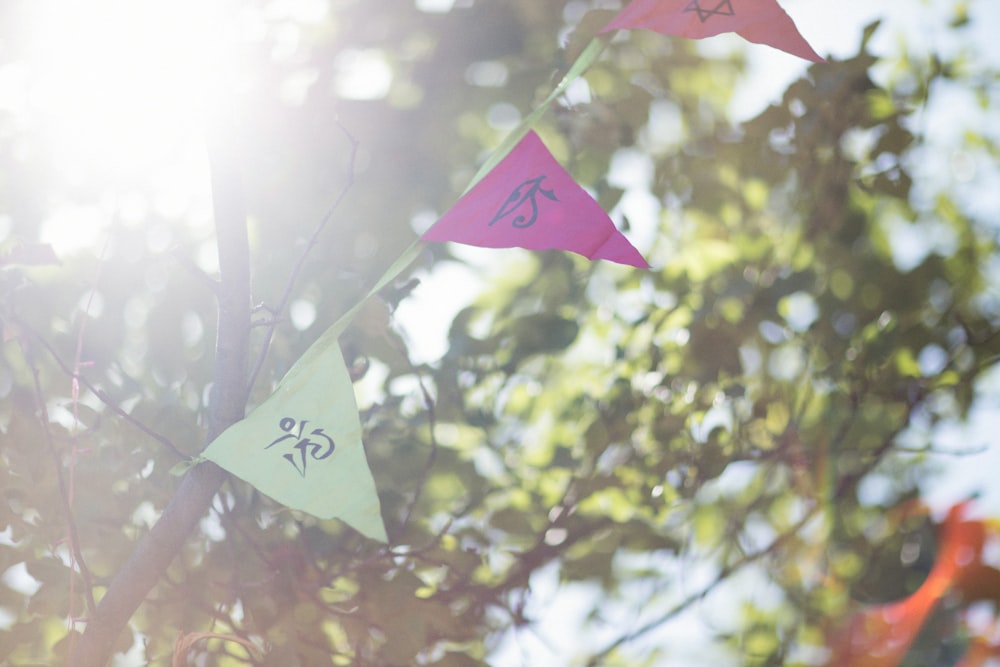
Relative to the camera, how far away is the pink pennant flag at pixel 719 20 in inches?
73.4

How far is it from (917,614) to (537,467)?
1.05m

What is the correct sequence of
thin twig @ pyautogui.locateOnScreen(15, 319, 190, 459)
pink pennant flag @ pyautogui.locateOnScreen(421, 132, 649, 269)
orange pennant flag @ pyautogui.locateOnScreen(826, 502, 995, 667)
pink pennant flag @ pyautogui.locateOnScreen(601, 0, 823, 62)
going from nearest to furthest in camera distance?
1. thin twig @ pyautogui.locateOnScreen(15, 319, 190, 459)
2. pink pennant flag @ pyautogui.locateOnScreen(421, 132, 649, 269)
3. pink pennant flag @ pyautogui.locateOnScreen(601, 0, 823, 62)
4. orange pennant flag @ pyautogui.locateOnScreen(826, 502, 995, 667)

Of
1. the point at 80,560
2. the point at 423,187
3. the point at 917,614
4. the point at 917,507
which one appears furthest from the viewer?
the point at 917,507

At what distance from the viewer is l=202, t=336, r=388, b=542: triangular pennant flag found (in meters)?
1.31

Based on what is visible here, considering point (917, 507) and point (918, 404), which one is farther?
point (917, 507)

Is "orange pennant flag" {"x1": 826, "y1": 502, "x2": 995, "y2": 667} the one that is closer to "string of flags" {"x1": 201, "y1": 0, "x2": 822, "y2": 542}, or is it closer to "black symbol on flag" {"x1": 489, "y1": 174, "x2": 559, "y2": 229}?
"string of flags" {"x1": 201, "y1": 0, "x2": 822, "y2": 542}

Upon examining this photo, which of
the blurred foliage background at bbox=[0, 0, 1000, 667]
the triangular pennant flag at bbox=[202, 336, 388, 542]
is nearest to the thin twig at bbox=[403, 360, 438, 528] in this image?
the blurred foliage background at bbox=[0, 0, 1000, 667]

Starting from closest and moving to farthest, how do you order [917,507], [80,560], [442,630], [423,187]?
[80,560] < [442,630] < [423,187] < [917,507]

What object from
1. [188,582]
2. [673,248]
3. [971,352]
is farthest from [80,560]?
[971,352]

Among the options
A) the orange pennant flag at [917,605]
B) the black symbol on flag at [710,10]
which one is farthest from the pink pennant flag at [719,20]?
the orange pennant flag at [917,605]

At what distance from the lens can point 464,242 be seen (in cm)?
163

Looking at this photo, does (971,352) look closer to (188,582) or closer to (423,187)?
(423,187)

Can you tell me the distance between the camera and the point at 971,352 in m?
2.46

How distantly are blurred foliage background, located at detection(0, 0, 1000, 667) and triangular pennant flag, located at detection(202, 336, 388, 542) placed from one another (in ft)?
1.74
